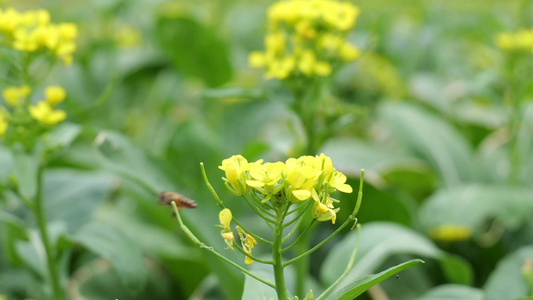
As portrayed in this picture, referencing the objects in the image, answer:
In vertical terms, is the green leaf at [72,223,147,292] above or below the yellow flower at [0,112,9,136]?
below

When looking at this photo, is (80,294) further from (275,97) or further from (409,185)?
(409,185)

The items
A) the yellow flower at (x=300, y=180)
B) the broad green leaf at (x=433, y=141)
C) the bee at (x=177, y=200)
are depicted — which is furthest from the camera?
the broad green leaf at (x=433, y=141)

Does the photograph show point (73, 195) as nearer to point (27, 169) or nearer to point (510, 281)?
point (27, 169)

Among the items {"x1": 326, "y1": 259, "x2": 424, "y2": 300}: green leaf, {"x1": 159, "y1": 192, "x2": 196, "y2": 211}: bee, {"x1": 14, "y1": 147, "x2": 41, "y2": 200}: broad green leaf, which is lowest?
{"x1": 326, "y1": 259, "x2": 424, "y2": 300}: green leaf

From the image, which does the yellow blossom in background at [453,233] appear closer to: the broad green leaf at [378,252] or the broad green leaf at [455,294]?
the broad green leaf at [378,252]

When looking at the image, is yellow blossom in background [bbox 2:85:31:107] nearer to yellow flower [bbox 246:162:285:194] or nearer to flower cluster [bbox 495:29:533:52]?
yellow flower [bbox 246:162:285:194]

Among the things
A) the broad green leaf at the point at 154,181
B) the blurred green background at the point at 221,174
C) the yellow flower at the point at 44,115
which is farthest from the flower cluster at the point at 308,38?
the yellow flower at the point at 44,115

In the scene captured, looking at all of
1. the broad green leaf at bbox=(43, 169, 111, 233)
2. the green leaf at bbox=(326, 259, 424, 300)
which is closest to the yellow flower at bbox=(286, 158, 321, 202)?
the green leaf at bbox=(326, 259, 424, 300)
